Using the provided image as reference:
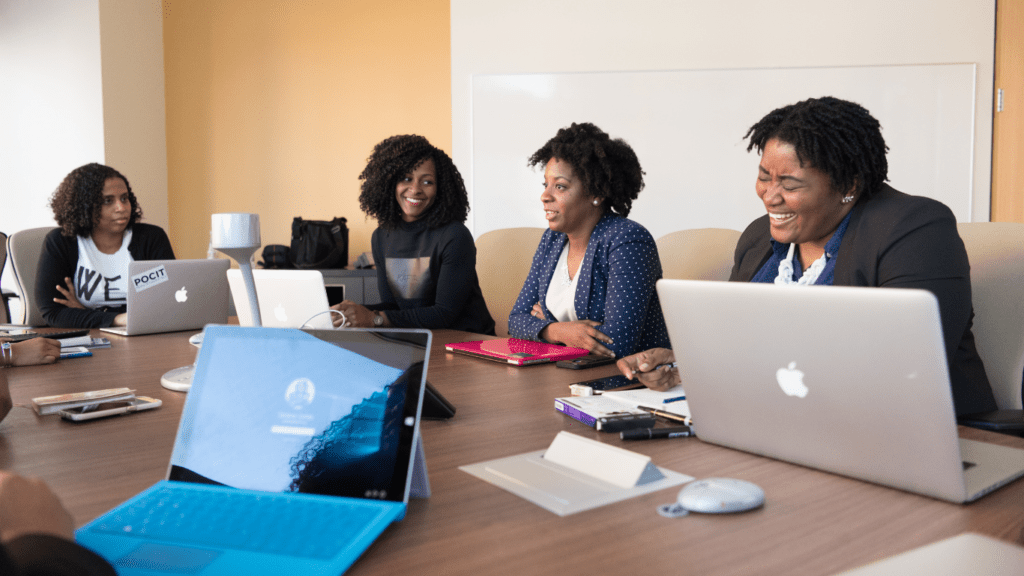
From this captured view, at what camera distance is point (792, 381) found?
88cm

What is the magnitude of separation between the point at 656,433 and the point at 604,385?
328mm

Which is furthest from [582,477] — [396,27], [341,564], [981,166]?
[396,27]

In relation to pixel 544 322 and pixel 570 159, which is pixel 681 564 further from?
pixel 570 159

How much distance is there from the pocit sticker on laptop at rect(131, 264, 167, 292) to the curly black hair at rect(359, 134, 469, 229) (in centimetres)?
96

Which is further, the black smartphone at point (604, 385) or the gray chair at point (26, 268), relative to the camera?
the gray chair at point (26, 268)

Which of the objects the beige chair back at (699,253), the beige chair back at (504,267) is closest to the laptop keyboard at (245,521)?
the beige chair back at (699,253)

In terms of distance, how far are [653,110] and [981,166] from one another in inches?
62.9

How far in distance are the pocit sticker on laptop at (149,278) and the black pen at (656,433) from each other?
5.23 ft

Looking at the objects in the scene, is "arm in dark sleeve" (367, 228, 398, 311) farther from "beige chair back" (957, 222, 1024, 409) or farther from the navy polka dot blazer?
"beige chair back" (957, 222, 1024, 409)

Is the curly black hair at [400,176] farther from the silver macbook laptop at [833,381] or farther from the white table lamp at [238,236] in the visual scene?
the silver macbook laptop at [833,381]

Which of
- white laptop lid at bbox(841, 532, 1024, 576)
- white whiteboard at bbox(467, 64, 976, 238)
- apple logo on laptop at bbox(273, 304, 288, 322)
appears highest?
white whiteboard at bbox(467, 64, 976, 238)

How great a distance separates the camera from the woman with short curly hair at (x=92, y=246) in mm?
2699

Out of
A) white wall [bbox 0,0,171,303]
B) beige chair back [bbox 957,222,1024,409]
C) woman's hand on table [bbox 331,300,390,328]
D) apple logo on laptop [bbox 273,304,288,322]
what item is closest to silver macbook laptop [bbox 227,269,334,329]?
apple logo on laptop [bbox 273,304,288,322]

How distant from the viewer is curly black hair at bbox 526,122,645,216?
2334 millimetres
